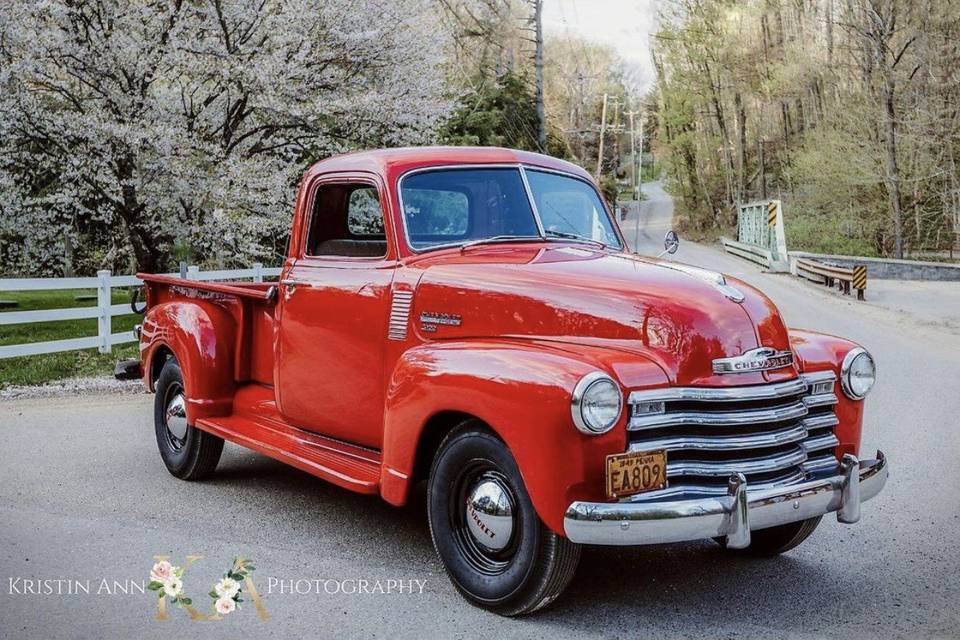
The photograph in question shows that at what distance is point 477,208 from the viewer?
201 inches

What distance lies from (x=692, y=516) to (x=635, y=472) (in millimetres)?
264

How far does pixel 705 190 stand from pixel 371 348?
52.3 metres

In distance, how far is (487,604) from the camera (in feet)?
13.1

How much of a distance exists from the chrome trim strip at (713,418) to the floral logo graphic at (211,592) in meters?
1.79

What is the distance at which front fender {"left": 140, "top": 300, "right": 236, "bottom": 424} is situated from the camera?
6.08 metres

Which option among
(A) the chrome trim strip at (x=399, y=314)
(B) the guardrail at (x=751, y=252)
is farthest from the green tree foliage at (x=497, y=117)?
(A) the chrome trim strip at (x=399, y=314)

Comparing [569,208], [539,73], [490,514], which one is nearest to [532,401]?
[490,514]

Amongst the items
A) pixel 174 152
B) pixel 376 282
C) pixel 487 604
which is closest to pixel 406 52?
pixel 174 152

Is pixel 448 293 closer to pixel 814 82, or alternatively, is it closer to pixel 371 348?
pixel 371 348

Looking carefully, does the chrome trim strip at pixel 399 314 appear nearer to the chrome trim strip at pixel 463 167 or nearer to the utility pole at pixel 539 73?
the chrome trim strip at pixel 463 167

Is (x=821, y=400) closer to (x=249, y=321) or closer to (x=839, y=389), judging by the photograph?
(x=839, y=389)

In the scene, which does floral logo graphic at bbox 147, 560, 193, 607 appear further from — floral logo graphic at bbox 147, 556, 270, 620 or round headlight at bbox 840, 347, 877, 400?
round headlight at bbox 840, 347, 877, 400

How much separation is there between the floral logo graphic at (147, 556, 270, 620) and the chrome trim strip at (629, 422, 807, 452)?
178 centimetres

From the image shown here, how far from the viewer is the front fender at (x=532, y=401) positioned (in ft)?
11.8
